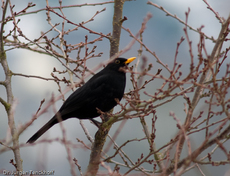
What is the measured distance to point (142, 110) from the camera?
9.80 feet

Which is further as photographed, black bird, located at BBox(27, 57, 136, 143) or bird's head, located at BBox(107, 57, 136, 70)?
bird's head, located at BBox(107, 57, 136, 70)

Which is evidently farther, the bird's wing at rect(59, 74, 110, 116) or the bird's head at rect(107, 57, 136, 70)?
the bird's head at rect(107, 57, 136, 70)

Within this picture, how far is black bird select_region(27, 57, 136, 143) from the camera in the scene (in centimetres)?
514

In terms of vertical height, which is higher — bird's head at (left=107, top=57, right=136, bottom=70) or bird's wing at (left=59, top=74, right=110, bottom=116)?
bird's head at (left=107, top=57, right=136, bottom=70)

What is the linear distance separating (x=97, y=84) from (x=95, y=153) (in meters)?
1.22

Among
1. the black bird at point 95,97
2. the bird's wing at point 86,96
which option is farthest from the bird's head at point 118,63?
the bird's wing at point 86,96

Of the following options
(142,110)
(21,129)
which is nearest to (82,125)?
(142,110)

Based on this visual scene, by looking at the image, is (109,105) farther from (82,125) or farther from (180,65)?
(180,65)

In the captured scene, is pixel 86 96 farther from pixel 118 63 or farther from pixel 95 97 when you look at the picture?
pixel 118 63

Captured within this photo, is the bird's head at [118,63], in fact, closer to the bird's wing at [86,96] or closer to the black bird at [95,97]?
the black bird at [95,97]

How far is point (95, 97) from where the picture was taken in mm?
5207

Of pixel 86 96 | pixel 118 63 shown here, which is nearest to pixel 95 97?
pixel 86 96

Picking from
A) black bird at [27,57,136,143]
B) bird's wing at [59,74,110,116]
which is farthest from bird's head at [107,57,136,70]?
bird's wing at [59,74,110,116]

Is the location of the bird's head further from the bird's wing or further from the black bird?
the bird's wing
